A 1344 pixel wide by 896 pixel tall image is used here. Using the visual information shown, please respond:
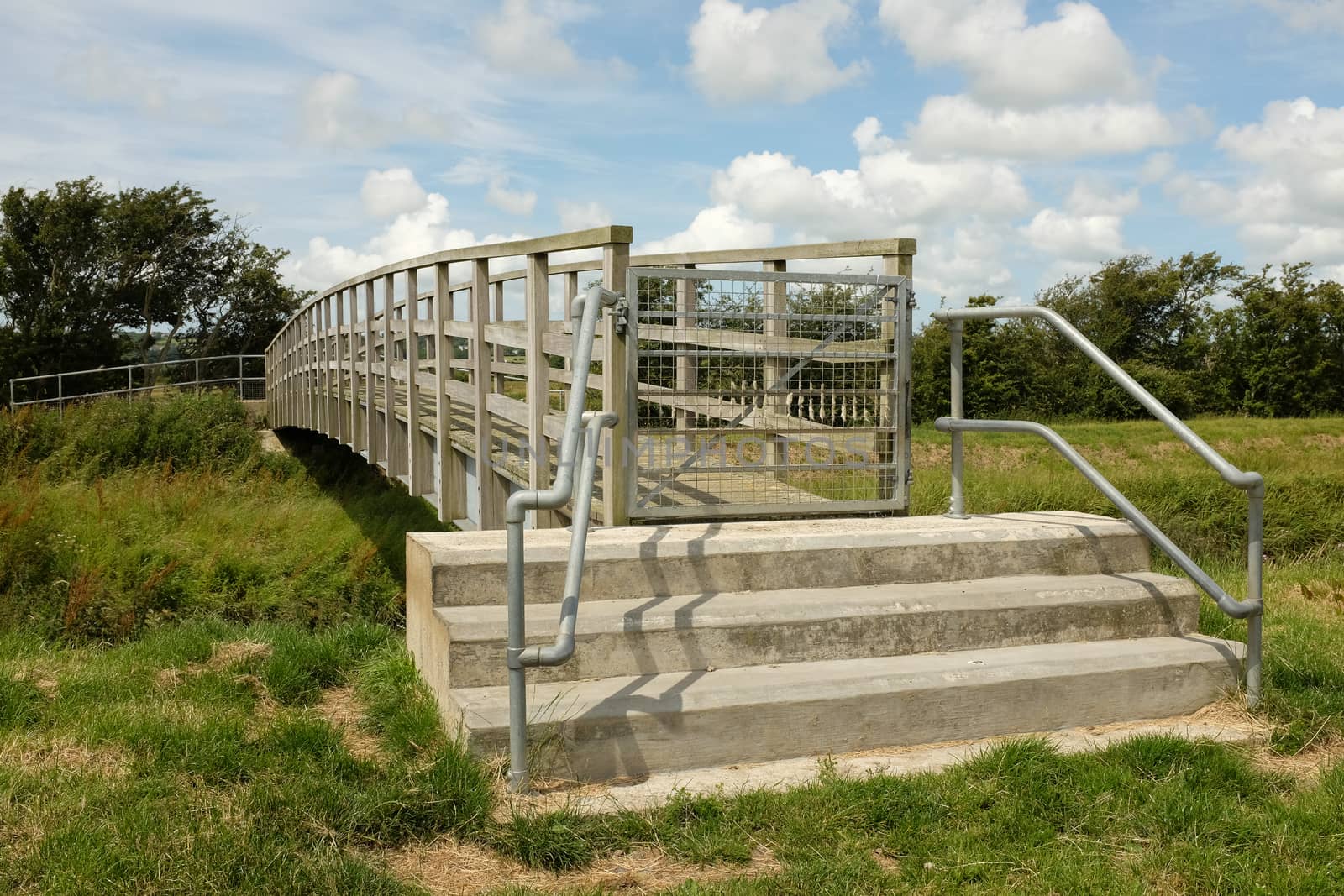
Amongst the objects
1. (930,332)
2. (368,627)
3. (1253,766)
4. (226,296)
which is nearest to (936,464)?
(930,332)

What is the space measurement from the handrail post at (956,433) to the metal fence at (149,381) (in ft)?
78.1

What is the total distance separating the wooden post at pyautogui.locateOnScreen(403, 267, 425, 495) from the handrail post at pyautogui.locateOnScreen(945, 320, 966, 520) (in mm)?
4607

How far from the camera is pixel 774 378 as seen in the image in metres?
6.51

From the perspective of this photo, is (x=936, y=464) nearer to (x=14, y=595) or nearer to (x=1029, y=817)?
(x=14, y=595)

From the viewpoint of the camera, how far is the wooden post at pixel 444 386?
27.3 ft

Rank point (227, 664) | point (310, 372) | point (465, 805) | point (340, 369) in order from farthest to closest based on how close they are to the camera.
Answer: point (310, 372)
point (340, 369)
point (227, 664)
point (465, 805)

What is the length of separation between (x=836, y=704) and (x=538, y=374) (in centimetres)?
291

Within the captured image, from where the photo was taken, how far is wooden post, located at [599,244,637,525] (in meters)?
5.66

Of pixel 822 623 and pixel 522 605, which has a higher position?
pixel 522 605

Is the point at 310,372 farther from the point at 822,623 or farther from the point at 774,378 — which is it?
the point at 822,623

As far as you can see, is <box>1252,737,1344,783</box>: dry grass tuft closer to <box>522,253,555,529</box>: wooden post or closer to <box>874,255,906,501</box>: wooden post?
<box>874,255,906,501</box>: wooden post

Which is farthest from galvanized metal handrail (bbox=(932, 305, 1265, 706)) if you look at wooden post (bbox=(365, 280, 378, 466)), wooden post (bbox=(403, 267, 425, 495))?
wooden post (bbox=(365, 280, 378, 466))

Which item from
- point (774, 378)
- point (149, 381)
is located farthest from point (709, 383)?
point (149, 381)

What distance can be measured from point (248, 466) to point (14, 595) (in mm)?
12822
